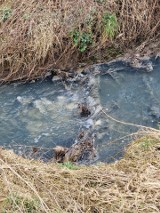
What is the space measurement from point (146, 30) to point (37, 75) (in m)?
2.08

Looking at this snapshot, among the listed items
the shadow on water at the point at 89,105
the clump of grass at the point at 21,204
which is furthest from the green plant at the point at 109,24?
the clump of grass at the point at 21,204

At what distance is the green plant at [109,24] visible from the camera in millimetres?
7554

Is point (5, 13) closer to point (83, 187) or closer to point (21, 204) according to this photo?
point (83, 187)

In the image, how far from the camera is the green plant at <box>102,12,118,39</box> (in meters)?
7.55

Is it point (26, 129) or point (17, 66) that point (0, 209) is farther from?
point (17, 66)

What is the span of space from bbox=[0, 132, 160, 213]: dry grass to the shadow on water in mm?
1099

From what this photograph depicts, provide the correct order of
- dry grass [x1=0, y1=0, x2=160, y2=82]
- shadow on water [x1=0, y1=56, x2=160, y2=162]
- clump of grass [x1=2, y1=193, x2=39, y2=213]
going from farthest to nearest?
dry grass [x1=0, y1=0, x2=160, y2=82]
shadow on water [x1=0, y1=56, x2=160, y2=162]
clump of grass [x1=2, y1=193, x2=39, y2=213]

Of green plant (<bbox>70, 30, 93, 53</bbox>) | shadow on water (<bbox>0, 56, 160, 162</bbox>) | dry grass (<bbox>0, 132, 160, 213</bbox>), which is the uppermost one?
green plant (<bbox>70, 30, 93, 53</bbox>)

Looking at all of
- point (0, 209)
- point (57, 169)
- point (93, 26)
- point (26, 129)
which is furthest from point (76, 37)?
point (0, 209)

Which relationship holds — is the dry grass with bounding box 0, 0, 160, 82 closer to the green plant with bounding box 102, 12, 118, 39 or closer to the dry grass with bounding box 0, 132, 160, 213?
the green plant with bounding box 102, 12, 118, 39

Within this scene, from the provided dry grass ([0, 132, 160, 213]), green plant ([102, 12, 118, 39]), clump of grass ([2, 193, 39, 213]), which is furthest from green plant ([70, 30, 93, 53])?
clump of grass ([2, 193, 39, 213])

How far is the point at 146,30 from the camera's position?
7.84 m

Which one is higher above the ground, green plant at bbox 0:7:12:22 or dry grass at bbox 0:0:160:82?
green plant at bbox 0:7:12:22

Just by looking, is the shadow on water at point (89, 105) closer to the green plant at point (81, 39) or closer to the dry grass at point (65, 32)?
the dry grass at point (65, 32)
